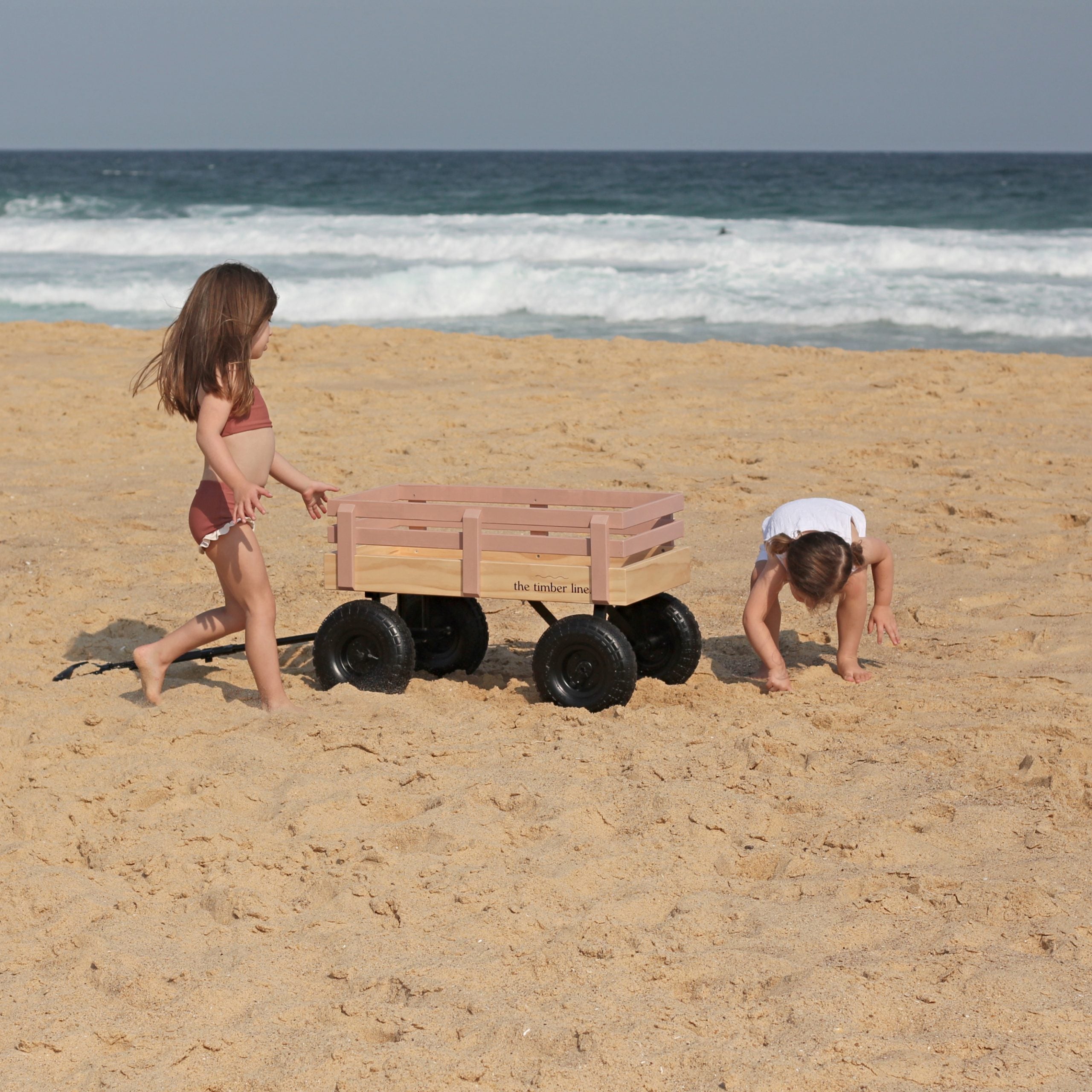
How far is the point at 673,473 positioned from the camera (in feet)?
25.1

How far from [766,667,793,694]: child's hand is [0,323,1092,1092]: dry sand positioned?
0.30 ft

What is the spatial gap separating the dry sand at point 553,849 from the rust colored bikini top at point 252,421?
0.94m

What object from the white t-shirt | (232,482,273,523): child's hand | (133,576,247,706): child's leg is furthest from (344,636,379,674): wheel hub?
the white t-shirt

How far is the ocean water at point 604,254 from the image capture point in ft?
51.2

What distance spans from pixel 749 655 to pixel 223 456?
87.4 inches

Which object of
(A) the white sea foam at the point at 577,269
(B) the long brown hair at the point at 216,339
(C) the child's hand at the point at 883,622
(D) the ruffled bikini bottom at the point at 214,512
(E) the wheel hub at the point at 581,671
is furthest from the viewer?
(A) the white sea foam at the point at 577,269

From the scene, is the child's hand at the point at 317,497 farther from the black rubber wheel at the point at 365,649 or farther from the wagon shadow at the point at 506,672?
the wagon shadow at the point at 506,672

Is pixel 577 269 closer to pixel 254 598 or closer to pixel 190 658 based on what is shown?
pixel 190 658

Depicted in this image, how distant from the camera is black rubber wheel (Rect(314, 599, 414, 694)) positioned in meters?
4.34

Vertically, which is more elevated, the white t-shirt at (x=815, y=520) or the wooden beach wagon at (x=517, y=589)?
the white t-shirt at (x=815, y=520)

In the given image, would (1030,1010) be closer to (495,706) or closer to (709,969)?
(709,969)

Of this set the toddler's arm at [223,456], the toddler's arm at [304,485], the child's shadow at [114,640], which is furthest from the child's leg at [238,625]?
the child's shadow at [114,640]

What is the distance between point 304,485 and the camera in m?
4.31

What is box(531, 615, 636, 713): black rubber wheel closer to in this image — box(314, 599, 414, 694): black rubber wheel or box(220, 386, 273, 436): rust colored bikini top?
box(314, 599, 414, 694): black rubber wheel
